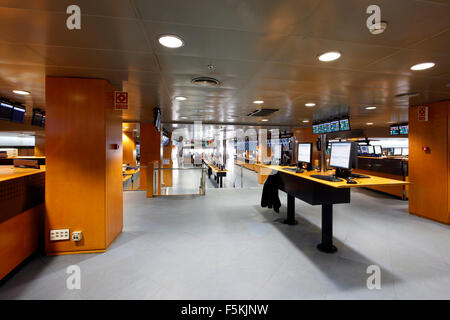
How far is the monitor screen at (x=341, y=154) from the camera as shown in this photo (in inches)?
107

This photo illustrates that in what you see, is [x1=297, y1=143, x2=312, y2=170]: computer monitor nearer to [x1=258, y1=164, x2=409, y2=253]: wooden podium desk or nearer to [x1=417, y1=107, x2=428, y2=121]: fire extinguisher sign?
[x1=258, y1=164, x2=409, y2=253]: wooden podium desk

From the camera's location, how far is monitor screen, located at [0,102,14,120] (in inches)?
169

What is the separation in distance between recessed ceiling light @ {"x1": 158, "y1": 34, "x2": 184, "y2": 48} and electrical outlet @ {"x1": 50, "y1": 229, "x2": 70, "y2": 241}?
2.95 metres

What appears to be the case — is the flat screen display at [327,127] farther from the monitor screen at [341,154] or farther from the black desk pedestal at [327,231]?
the black desk pedestal at [327,231]

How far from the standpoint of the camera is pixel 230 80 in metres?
3.24

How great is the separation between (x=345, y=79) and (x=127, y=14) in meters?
3.10

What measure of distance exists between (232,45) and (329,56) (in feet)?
3.84

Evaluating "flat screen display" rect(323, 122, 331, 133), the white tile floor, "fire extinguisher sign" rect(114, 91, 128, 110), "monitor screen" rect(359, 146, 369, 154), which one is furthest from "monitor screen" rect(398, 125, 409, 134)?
"fire extinguisher sign" rect(114, 91, 128, 110)

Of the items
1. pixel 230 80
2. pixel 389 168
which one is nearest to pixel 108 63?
pixel 230 80

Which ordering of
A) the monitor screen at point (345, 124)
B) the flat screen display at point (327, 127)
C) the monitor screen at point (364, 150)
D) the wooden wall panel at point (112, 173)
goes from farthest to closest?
the monitor screen at point (364, 150) → the flat screen display at point (327, 127) → the monitor screen at point (345, 124) → the wooden wall panel at point (112, 173)

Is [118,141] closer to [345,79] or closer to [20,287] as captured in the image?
[20,287]

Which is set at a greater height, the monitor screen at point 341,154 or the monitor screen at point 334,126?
the monitor screen at point 334,126

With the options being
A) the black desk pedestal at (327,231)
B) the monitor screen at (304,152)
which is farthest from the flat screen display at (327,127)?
the black desk pedestal at (327,231)

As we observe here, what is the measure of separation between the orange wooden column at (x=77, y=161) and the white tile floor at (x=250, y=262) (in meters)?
0.36
